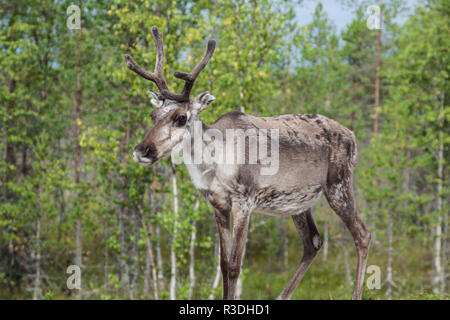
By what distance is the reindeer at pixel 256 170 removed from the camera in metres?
3.82

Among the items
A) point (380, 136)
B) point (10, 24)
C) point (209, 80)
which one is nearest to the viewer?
point (209, 80)

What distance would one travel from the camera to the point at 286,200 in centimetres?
416

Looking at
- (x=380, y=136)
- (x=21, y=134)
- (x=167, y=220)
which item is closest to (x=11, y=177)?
(x=21, y=134)

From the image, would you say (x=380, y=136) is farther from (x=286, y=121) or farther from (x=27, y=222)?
(x=27, y=222)

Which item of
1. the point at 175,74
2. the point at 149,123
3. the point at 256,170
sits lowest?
the point at 256,170

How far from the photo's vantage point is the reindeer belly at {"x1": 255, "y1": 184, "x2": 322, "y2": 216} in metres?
4.08

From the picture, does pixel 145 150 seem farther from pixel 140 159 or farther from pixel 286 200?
pixel 286 200

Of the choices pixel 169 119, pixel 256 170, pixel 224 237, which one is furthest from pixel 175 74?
pixel 224 237

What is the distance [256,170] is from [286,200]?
16.5 inches

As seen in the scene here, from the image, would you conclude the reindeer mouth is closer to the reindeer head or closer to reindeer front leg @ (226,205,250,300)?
the reindeer head

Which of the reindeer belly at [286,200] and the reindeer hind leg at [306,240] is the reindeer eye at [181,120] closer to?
the reindeer belly at [286,200]

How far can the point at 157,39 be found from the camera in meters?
4.24

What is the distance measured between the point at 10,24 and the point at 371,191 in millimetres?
12728

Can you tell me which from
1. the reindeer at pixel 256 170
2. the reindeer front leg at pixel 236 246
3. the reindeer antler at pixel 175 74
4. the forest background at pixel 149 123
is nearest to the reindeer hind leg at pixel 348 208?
the reindeer at pixel 256 170
